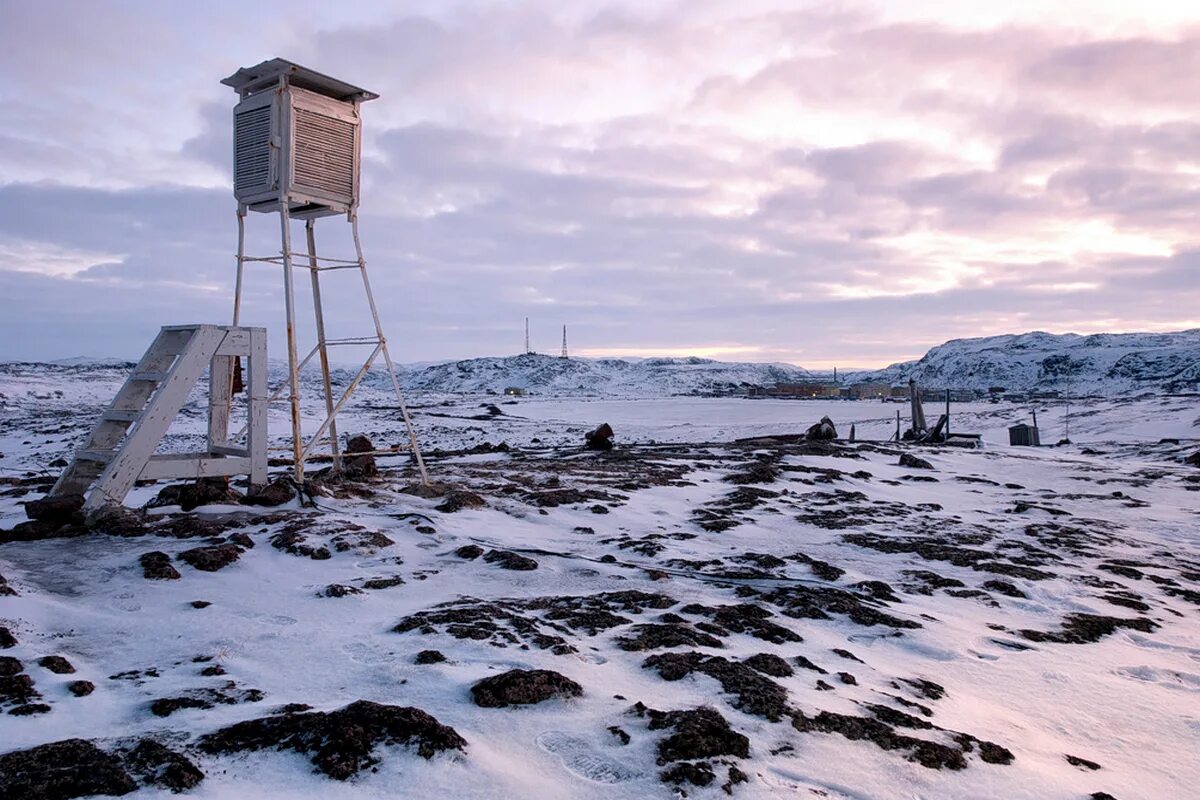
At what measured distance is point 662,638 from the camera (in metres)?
5.96

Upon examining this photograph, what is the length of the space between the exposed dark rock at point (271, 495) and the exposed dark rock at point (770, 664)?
261 inches

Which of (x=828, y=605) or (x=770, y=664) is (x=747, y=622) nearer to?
(x=770, y=664)

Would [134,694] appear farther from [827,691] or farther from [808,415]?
[808,415]

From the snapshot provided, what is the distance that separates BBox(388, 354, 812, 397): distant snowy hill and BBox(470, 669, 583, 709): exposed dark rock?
97.4m

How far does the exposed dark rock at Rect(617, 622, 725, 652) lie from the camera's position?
583 cm

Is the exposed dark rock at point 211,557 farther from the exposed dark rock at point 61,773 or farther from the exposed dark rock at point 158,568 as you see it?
the exposed dark rock at point 61,773

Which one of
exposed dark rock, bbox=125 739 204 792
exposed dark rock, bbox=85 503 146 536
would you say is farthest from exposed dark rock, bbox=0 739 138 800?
exposed dark rock, bbox=85 503 146 536

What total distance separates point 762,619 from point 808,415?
46626 mm

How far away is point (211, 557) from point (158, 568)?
46cm

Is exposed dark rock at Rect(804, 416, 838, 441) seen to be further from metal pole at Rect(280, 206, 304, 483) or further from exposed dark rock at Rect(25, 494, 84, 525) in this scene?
exposed dark rock at Rect(25, 494, 84, 525)

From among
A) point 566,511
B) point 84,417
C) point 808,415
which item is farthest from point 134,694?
point 808,415

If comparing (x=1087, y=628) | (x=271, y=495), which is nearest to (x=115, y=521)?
(x=271, y=495)

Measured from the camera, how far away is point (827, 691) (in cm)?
521

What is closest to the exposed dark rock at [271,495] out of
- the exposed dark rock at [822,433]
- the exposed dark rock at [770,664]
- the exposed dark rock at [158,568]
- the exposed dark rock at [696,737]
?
the exposed dark rock at [158,568]
